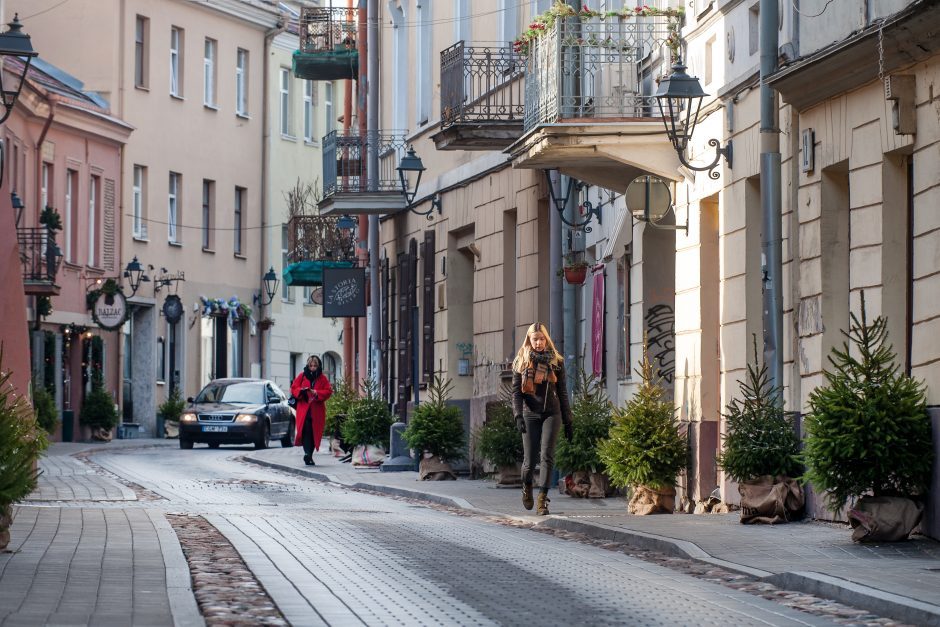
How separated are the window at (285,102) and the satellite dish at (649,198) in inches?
1613

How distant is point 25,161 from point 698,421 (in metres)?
28.4

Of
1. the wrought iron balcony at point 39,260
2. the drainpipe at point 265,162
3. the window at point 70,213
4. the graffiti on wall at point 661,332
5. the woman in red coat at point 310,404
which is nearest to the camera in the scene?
the graffiti on wall at point 661,332

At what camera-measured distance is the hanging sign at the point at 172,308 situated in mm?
53312

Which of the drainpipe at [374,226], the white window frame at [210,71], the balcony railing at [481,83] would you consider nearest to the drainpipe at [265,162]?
the white window frame at [210,71]

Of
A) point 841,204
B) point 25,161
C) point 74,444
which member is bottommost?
point 74,444

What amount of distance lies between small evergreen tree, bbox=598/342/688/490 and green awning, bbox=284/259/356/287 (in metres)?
19.9

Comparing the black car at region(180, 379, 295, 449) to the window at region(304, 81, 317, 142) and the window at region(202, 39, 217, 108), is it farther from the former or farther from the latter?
the window at region(304, 81, 317, 142)

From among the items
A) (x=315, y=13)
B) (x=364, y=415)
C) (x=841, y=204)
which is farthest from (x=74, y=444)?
(x=841, y=204)

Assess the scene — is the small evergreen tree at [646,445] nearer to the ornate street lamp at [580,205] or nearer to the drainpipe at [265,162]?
the ornate street lamp at [580,205]

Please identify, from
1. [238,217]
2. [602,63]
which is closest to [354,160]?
[602,63]

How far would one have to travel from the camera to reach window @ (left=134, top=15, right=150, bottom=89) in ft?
177

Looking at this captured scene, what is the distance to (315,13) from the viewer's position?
3903cm

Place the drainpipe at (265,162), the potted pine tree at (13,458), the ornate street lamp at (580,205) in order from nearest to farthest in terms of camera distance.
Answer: the potted pine tree at (13,458), the ornate street lamp at (580,205), the drainpipe at (265,162)

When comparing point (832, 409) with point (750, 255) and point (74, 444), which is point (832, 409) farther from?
point (74, 444)
